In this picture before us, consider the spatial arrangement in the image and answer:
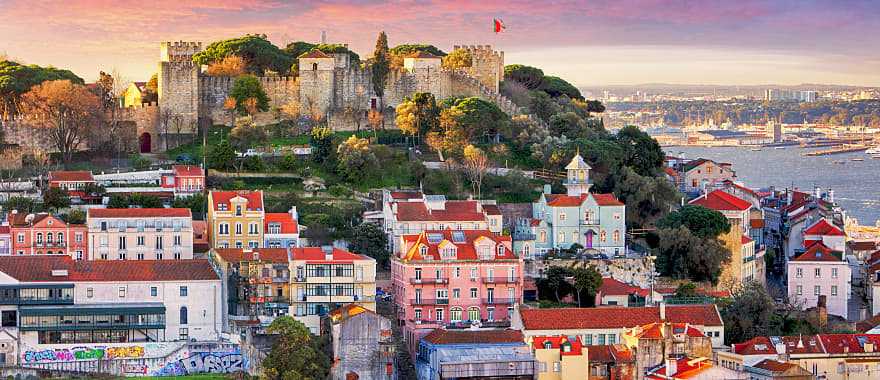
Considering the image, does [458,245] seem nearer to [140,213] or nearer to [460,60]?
[140,213]

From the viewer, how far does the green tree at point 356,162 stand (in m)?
54.6

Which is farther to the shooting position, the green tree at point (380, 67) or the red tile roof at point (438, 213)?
the green tree at point (380, 67)

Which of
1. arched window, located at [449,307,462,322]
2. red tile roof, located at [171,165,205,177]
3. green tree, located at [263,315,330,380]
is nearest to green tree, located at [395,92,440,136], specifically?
red tile roof, located at [171,165,205,177]

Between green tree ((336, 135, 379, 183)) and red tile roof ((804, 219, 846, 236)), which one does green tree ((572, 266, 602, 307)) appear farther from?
red tile roof ((804, 219, 846, 236))

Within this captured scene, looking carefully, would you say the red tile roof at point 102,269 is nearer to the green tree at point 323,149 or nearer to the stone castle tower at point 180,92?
the green tree at point 323,149

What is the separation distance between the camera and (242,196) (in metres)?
48.8

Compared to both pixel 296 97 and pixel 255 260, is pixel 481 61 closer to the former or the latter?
pixel 296 97

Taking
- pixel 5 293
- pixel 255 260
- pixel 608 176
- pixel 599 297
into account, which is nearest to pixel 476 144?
pixel 608 176

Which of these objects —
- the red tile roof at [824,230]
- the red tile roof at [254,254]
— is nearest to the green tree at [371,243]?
the red tile roof at [254,254]

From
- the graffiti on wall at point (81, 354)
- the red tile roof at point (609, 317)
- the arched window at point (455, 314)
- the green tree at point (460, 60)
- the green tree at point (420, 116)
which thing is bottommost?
the graffiti on wall at point (81, 354)

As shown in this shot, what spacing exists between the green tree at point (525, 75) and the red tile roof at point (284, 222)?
2304 cm

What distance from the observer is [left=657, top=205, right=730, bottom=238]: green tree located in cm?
5169

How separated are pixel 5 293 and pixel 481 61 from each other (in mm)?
27659

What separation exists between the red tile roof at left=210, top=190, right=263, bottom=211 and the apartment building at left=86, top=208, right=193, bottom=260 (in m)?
1.44
